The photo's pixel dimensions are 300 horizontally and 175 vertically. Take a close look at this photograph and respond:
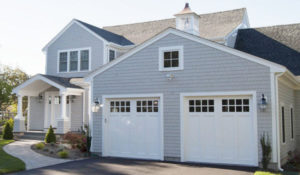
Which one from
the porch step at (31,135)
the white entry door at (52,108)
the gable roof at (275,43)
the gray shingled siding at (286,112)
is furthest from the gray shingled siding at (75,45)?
the gray shingled siding at (286,112)

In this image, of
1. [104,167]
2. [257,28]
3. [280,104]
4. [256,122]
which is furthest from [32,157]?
[257,28]

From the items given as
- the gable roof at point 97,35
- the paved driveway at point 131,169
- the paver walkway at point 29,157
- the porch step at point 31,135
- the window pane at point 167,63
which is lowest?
the paved driveway at point 131,169

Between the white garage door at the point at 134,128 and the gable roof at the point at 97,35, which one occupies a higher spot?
the gable roof at the point at 97,35

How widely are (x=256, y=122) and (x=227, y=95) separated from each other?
51.3 inches

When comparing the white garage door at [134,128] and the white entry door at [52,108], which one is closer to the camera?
the white garage door at [134,128]

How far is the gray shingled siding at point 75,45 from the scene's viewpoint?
1855 centimetres

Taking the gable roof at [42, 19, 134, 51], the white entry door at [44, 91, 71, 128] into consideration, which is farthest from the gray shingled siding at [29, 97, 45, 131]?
the gable roof at [42, 19, 134, 51]

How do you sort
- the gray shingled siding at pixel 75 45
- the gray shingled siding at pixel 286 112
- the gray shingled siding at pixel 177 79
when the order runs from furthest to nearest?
the gray shingled siding at pixel 75 45 → the gray shingled siding at pixel 286 112 → the gray shingled siding at pixel 177 79

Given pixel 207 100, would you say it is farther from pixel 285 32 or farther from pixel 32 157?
pixel 285 32

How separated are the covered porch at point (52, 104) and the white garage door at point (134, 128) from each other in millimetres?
4333

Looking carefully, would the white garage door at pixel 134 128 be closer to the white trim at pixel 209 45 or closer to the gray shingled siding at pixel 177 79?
the gray shingled siding at pixel 177 79

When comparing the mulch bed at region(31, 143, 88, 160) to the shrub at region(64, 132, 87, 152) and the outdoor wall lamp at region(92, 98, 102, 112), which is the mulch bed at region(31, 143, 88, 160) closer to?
the shrub at region(64, 132, 87, 152)

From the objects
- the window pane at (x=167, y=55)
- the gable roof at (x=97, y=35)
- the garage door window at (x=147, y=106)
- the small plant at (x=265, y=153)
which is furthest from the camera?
the gable roof at (x=97, y=35)

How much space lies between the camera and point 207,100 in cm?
1143
